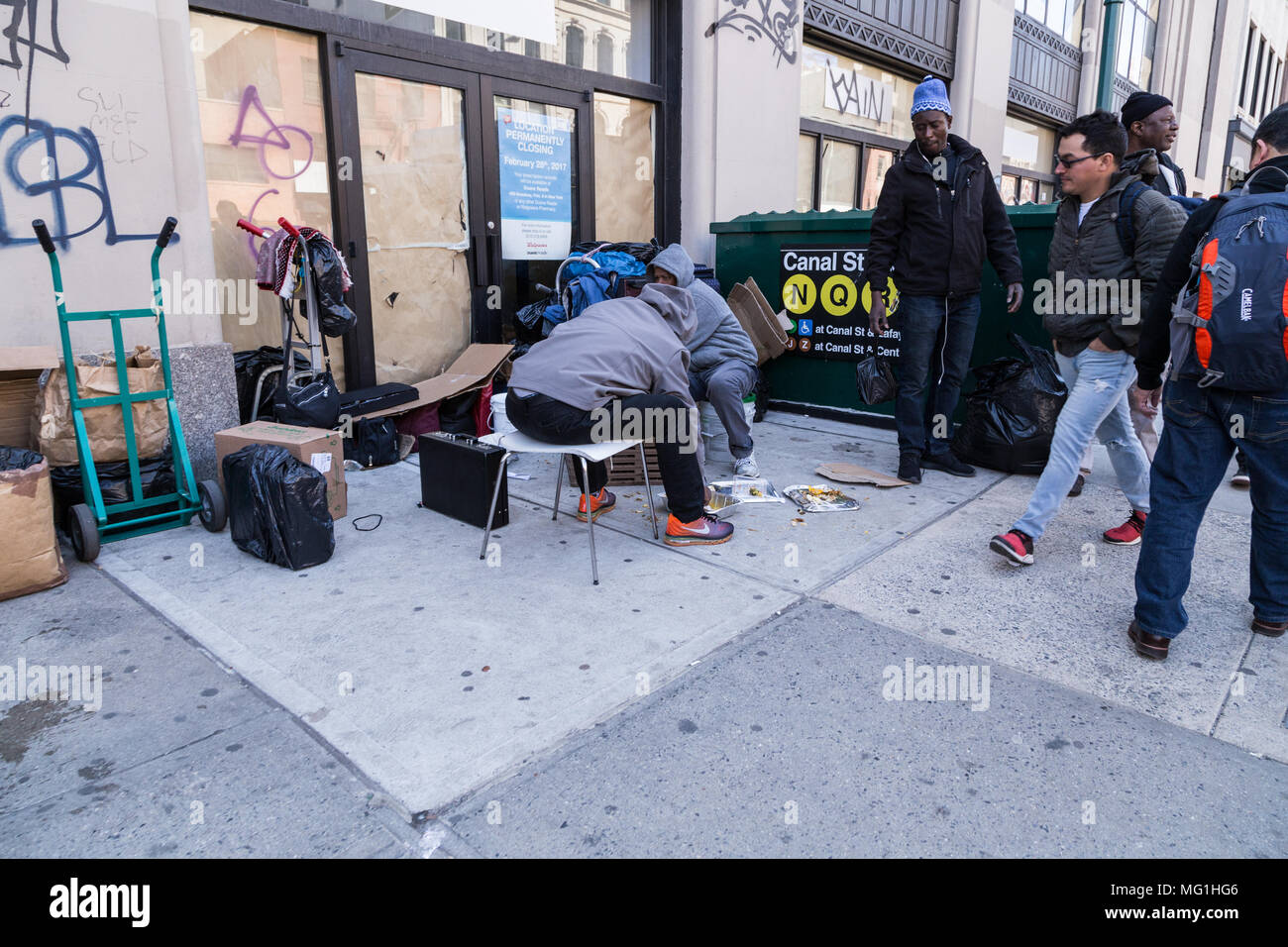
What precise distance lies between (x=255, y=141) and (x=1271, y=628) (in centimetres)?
569

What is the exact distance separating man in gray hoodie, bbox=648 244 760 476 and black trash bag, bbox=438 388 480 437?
5.33 feet

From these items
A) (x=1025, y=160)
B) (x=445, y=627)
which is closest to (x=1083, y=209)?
(x=445, y=627)

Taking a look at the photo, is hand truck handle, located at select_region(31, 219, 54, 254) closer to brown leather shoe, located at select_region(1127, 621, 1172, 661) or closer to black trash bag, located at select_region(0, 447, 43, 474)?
black trash bag, located at select_region(0, 447, 43, 474)

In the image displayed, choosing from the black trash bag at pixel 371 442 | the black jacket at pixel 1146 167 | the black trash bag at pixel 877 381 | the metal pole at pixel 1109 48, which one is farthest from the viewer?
the metal pole at pixel 1109 48

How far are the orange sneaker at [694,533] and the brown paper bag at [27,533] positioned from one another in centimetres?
259

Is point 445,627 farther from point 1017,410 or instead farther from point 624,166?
point 624,166

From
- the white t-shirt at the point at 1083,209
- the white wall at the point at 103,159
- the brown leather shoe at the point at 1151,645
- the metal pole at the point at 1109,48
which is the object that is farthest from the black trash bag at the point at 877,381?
the metal pole at the point at 1109,48

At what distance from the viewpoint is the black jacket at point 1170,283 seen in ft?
8.90

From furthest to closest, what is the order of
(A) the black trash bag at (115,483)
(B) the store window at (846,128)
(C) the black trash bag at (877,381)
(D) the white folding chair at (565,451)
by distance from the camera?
(B) the store window at (846,128) → (C) the black trash bag at (877,381) → (A) the black trash bag at (115,483) → (D) the white folding chair at (565,451)

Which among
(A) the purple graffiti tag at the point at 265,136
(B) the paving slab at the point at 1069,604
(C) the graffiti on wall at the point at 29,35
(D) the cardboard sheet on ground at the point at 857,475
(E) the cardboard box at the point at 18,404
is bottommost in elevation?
(B) the paving slab at the point at 1069,604

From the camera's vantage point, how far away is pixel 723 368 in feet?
16.6

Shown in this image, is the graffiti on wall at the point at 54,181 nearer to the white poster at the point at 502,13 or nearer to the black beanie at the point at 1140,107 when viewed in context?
the white poster at the point at 502,13

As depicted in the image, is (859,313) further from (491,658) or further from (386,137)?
(491,658)

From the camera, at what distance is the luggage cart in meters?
4.89
